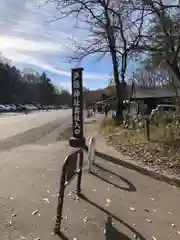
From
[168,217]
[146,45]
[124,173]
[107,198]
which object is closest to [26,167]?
[124,173]

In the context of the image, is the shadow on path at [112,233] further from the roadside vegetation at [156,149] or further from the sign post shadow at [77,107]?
the sign post shadow at [77,107]

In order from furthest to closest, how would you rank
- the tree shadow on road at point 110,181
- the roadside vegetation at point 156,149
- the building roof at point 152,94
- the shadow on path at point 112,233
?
the building roof at point 152,94
the roadside vegetation at point 156,149
the tree shadow on road at point 110,181
the shadow on path at point 112,233

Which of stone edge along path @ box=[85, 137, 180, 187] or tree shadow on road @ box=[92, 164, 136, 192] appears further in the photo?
stone edge along path @ box=[85, 137, 180, 187]

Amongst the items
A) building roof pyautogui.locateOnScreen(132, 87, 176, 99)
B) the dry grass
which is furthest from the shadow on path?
building roof pyautogui.locateOnScreen(132, 87, 176, 99)

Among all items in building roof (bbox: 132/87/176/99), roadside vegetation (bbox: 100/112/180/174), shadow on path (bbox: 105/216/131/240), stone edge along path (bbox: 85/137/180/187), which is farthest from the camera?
building roof (bbox: 132/87/176/99)

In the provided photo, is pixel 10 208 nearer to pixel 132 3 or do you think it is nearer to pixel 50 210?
pixel 50 210

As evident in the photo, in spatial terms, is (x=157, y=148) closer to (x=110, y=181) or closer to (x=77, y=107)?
(x=110, y=181)

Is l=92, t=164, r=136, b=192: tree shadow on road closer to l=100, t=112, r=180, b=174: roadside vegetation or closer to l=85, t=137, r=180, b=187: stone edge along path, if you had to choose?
l=85, t=137, r=180, b=187: stone edge along path

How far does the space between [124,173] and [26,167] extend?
8.84ft

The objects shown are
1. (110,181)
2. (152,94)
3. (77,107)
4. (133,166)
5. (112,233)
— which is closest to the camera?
(112,233)

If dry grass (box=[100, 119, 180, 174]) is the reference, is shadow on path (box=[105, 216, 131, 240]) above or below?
below

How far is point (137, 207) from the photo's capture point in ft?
21.5

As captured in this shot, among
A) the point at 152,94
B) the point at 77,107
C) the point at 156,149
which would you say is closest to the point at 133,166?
the point at 156,149

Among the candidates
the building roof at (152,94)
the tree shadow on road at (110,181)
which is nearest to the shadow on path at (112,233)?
the tree shadow on road at (110,181)
